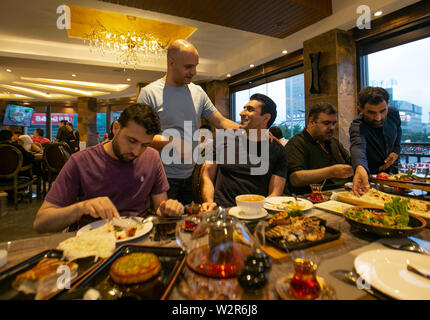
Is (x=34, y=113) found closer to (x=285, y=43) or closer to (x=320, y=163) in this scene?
(x=285, y=43)

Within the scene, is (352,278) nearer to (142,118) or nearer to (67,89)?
(142,118)

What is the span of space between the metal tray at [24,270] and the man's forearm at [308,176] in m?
1.76

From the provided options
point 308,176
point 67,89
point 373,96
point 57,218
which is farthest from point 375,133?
point 67,89

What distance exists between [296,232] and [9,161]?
5241 millimetres

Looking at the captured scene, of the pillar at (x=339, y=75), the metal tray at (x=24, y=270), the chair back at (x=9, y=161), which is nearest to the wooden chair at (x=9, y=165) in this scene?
the chair back at (x=9, y=161)

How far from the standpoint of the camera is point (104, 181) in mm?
1402

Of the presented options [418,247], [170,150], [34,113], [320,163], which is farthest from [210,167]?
[34,113]

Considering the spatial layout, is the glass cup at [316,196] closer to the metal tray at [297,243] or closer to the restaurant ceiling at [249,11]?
the metal tray at [297,243]

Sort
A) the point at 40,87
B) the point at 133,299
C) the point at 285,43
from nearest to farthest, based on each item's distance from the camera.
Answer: the point at 133,299
the point at 285,43
the point at 40,87

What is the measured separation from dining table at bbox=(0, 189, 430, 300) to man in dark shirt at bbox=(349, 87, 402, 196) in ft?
3.77

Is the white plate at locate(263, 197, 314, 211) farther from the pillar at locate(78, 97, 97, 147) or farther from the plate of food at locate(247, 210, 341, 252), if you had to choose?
the pillar at locate(78, 97, 97, 147)

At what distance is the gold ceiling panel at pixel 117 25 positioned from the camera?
417 cm

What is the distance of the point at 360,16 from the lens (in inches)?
139

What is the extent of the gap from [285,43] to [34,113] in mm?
12848
